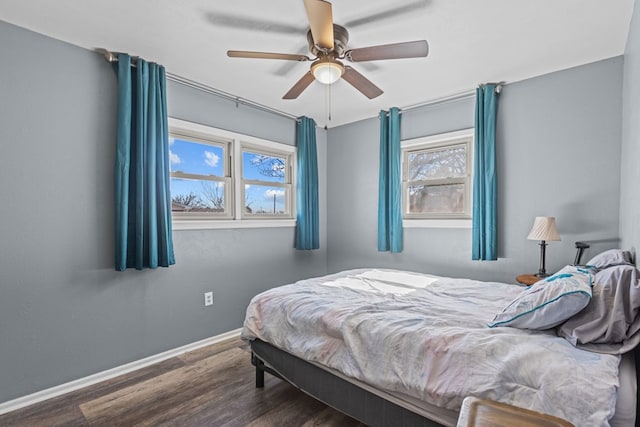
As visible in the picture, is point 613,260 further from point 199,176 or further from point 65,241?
point 65,241

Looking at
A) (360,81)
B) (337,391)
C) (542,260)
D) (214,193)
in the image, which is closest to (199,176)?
(214,193)

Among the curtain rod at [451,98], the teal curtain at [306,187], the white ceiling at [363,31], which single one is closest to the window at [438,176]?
the curtain rod at [451,98]

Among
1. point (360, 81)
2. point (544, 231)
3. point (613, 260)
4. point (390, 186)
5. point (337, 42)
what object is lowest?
point (613, 260)

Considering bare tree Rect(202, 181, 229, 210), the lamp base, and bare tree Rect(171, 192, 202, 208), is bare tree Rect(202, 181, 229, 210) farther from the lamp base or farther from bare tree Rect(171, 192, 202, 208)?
the lamp base

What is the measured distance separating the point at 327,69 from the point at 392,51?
0.45 metres

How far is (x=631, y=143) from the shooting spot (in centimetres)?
196

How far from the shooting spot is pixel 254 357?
2.19 m

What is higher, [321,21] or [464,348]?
[321,21]

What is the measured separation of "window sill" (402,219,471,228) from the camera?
321 cm

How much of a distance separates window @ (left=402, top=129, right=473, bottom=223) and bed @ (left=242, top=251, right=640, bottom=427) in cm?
149

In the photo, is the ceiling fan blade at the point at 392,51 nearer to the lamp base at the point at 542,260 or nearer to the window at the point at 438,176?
the window at the point at 438,176

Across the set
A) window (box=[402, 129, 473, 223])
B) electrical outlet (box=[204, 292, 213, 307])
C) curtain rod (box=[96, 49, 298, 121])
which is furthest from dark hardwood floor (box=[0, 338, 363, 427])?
curtain rod (box=[96, 49, 298, 121])

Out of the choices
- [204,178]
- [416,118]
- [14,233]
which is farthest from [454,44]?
[14,233]

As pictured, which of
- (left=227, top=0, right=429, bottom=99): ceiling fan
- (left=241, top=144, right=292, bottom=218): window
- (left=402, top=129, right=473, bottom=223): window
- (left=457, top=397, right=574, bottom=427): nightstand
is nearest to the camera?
(left=457, top=397, right=574, bottom=427): nightstand
